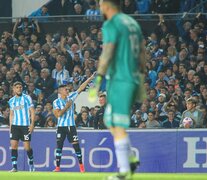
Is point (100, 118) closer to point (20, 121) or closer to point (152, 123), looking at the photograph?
point (152, 123)

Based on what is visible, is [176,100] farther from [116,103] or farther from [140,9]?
[116,103]

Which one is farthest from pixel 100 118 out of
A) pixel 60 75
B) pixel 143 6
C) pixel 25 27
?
pixel 143 6

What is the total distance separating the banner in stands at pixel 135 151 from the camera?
17797 millimetres

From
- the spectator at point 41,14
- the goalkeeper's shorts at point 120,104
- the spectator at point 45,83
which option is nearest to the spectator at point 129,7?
the spectator at point 41,14

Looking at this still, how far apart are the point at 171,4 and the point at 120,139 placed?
14.1 m

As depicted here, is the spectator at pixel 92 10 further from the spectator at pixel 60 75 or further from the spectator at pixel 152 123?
the spectator at pixel 152 123

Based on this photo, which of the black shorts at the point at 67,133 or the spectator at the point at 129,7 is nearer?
the black shorts at the point at 67,133

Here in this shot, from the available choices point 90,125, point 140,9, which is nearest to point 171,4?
point 140,9

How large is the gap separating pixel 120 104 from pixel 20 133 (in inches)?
348

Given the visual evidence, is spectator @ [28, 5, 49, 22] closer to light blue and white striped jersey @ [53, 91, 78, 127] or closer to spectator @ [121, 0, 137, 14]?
spectator @ [121, 0, 137, 14]

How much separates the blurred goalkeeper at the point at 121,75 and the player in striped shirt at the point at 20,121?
854 cm

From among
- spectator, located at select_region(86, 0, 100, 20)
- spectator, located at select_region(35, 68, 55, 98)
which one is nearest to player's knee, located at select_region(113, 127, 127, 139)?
spectator, located at select_region(35, 68, 55, 98)

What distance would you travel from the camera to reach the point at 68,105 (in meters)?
17.5

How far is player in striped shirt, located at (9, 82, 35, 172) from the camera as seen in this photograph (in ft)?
57.0
